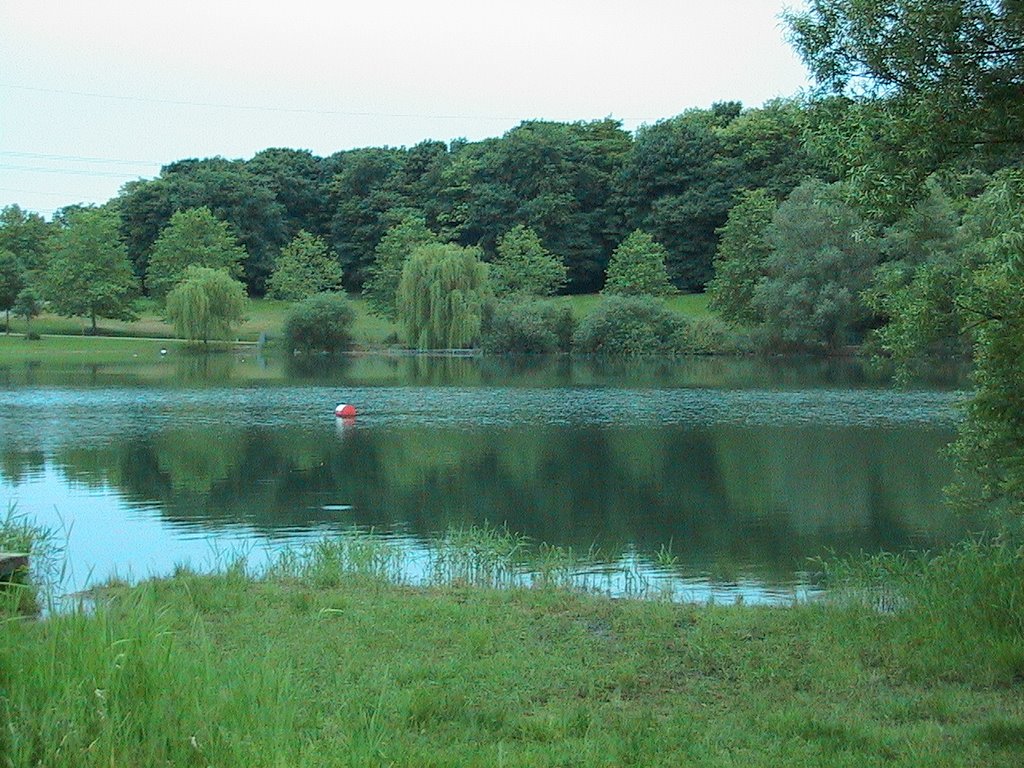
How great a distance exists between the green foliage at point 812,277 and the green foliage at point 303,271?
31.0m

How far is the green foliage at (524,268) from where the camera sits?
6731 centimetres

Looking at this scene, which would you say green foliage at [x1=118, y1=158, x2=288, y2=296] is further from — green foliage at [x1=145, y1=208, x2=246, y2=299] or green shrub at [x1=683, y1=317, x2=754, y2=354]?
green shrub at [x1=683, y1=317, x2=754, y2=354]

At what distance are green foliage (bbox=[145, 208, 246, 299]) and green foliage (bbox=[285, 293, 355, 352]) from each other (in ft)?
33.7

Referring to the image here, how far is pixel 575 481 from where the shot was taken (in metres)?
19.7

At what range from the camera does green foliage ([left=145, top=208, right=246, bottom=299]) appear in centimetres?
7219

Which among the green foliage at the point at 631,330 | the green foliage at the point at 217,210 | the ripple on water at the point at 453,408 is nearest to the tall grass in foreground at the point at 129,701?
the ripple on water at the point at 453,408

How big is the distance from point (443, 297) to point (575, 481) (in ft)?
125

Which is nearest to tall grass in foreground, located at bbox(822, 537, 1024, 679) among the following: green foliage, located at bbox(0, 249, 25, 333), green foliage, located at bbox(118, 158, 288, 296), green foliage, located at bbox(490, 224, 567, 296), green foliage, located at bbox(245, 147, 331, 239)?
green foliage, located at bbox(490, 224, 567, 296)

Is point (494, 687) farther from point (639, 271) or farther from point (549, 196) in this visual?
point (549, 196)

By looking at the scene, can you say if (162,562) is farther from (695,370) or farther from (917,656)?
(695,370)

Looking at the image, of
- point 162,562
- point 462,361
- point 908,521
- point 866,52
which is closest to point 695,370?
point 462,361

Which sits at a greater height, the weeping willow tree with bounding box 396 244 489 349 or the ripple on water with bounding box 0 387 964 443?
the weeping willow tree with bounding box 396 244 489 349

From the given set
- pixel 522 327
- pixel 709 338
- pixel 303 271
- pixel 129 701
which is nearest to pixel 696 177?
pixel 709 338

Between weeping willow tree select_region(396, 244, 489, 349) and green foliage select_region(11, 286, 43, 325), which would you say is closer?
weeping willow tree select_region(396, 244, 489, 349)
